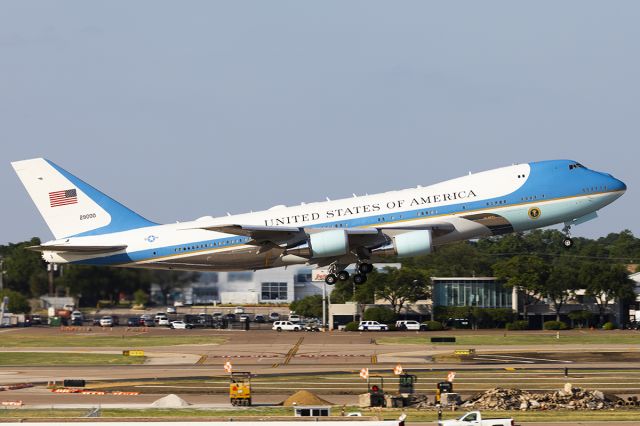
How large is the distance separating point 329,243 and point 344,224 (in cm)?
250

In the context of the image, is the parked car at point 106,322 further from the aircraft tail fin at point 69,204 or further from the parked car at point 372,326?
the aircraft tail fin at point 69,204

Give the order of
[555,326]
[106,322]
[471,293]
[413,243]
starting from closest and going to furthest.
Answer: [413,243], [555,326], [106,322], [471,293]

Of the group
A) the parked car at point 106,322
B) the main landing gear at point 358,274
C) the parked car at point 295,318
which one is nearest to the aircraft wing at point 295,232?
the main landing gear at point 358,274

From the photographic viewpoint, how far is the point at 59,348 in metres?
95.1

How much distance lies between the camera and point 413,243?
66.2 metres

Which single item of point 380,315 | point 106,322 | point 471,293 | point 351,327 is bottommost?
point 351,327

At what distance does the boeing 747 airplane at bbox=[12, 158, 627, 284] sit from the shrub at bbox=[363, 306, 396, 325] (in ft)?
182

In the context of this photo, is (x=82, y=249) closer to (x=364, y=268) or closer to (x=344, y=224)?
(x=344, y=224)

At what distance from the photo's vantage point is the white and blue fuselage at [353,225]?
66.3 m

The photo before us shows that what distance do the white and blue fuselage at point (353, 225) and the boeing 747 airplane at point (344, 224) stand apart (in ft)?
0.20

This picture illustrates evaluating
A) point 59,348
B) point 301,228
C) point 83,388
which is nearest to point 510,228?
point 301,228

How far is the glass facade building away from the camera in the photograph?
13388cm

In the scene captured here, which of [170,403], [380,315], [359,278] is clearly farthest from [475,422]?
[380,315]

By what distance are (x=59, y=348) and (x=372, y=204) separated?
3938cm
